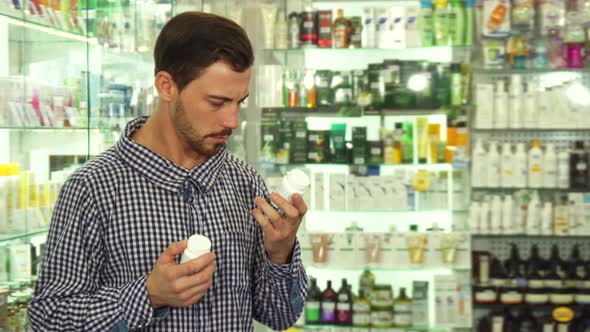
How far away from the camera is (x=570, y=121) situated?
5312mm

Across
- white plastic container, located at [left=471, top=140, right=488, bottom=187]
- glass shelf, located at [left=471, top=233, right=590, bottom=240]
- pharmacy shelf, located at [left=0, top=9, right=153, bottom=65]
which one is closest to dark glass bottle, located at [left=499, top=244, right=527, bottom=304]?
glass shelf, located at [left=471, top=233, right=590, bottom=240]

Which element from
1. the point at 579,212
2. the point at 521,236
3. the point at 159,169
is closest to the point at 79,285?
the point at 159,169

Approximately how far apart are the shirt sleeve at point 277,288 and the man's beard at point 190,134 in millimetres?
224

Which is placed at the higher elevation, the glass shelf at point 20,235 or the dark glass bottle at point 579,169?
the dark glass bottle at point 579,169

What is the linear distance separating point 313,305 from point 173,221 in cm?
385

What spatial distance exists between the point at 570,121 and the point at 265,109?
6.89 ft

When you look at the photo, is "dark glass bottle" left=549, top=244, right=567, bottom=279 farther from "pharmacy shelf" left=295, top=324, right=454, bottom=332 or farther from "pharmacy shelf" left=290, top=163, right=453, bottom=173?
"pharmacy shelf" left=290, top=163, right=453, bottom=173

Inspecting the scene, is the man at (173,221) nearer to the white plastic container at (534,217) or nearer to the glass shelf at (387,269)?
the glass shelf at (387,269)

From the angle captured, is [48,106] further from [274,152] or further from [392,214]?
[392,214]

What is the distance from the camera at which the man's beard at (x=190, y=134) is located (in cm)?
154

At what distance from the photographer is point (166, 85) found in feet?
5.11

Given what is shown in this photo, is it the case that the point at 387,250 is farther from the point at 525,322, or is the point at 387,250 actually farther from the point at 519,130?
the point at 519,130

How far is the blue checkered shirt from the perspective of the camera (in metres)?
1.43

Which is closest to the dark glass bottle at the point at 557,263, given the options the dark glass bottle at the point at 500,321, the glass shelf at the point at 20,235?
the dark glass bottle at the point at 500,321
